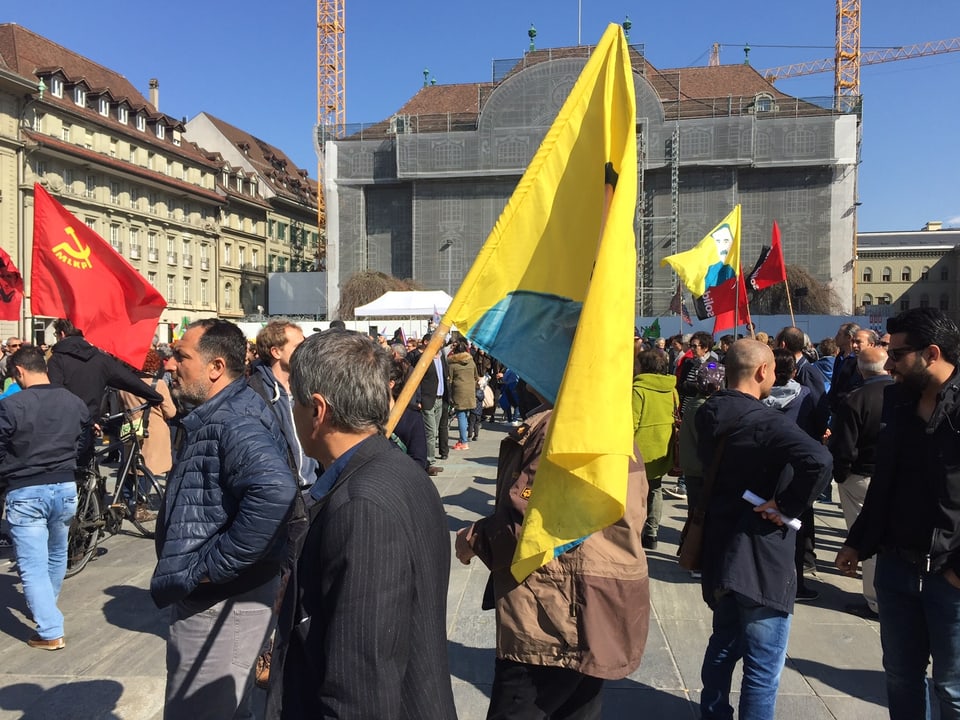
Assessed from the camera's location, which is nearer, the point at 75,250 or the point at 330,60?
the point at 75,250

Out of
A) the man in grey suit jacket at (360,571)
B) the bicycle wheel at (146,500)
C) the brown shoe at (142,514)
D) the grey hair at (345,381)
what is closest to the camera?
the man in grey suit jacket at (360,571)

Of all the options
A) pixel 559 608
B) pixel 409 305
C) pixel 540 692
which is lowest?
pixel 540 692

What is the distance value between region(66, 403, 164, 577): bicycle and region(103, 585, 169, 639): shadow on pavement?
1.91 ft

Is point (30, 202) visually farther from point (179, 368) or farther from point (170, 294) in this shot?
point (179, 368)

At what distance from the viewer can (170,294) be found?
5516cm

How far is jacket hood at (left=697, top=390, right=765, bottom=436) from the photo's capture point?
3359 millimetres

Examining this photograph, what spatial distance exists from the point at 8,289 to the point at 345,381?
7548 millimetres

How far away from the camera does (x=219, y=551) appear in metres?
2.68

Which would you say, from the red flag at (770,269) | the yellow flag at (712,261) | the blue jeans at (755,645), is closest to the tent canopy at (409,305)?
the red flag at (770,269)

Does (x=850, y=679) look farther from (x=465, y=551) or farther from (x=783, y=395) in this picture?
(x=465, y=551)

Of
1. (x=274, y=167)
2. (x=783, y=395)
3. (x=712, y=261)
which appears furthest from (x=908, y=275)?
(x=783, y=395)

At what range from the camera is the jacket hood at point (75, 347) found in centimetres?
671

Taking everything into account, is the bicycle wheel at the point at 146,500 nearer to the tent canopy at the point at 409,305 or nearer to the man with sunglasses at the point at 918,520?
the man with sunglasses at the point at 918,520

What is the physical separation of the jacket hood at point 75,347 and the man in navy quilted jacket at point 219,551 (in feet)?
15.0
